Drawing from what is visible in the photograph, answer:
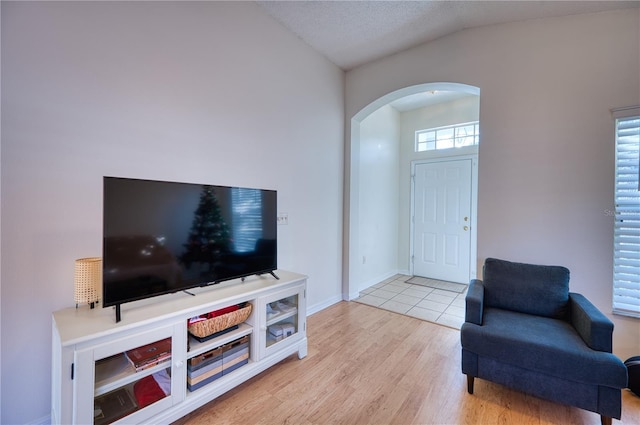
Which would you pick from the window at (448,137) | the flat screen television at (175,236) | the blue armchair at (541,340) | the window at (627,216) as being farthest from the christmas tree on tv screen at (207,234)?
the window at (448,137)

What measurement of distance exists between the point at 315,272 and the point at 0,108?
271cm

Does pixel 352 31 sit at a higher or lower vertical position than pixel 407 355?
higher

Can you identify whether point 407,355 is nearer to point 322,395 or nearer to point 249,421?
point 322,395

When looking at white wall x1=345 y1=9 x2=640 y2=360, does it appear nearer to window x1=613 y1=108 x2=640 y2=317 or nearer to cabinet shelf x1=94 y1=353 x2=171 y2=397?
window x1=613 y1=108 x2=640 y2=317

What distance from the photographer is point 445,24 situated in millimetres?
2602

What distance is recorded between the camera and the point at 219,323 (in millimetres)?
1695

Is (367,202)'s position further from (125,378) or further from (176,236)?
(125,378)

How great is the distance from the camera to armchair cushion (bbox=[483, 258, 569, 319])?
6.57ft

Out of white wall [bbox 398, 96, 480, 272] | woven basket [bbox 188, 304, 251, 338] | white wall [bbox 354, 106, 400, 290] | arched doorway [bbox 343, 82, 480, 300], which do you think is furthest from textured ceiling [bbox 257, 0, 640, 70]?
woven basket [bbox 188, 304, 251, 338]

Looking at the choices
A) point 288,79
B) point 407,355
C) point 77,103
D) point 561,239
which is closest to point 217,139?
point 77,103

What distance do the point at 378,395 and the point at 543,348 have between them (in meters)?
1.05

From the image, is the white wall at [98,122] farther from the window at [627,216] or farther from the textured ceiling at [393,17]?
the window at [627,216]

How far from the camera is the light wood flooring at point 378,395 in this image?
160 cm

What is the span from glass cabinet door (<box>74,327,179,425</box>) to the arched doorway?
243 centimetres
